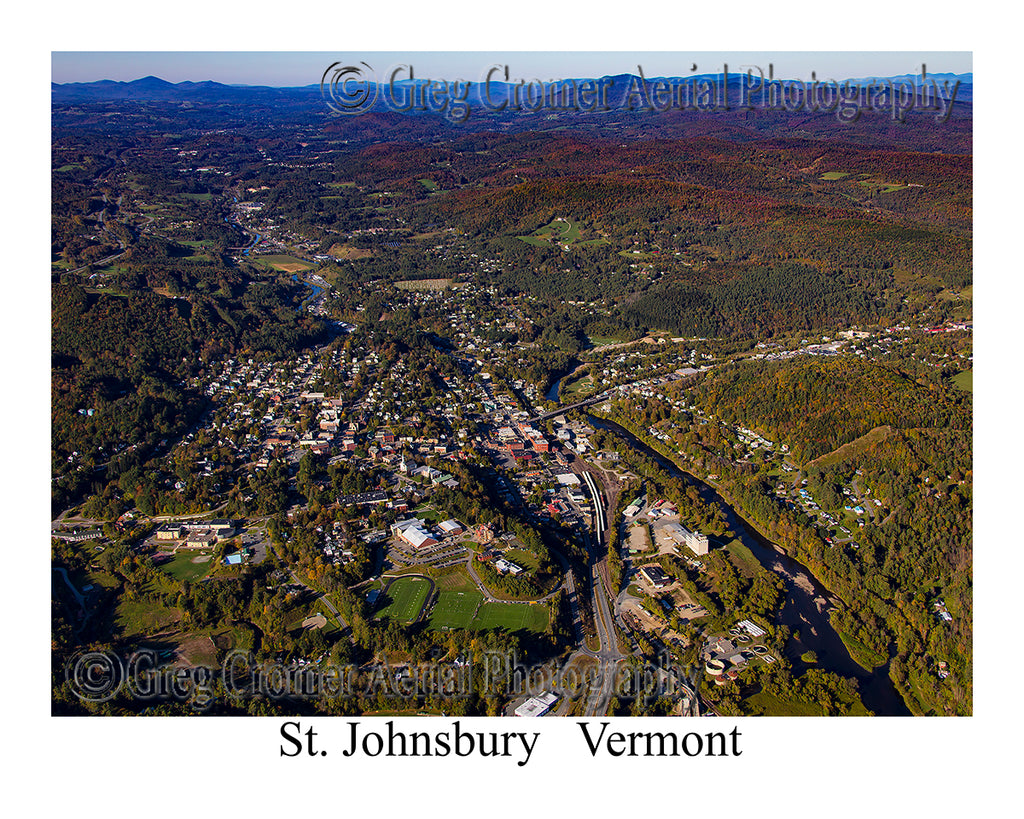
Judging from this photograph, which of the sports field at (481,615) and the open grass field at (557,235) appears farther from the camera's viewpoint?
the open grass field at (557,235)

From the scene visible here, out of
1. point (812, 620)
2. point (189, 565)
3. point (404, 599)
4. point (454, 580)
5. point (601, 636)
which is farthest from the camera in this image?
point (189, 565)

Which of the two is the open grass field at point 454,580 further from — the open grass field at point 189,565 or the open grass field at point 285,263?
the open grass field at point 285,263

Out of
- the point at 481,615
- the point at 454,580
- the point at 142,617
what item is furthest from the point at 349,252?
the point at 481,615

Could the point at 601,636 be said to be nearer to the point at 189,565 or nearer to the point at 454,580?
the point at 454,580

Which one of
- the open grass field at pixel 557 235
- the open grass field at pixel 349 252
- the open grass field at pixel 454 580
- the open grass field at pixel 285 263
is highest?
the open grass field at pixel 557 235

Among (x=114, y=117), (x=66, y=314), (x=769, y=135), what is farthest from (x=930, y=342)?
(x=114, y=117)

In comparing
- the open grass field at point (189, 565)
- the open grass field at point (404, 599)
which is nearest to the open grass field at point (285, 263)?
the open grass field at point (189, 565)

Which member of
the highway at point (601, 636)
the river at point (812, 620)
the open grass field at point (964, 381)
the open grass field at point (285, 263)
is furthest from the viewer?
the open grass field at point (285, 263)
